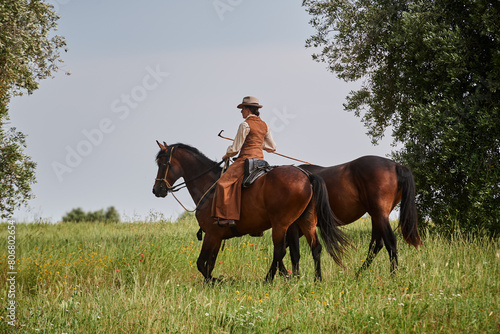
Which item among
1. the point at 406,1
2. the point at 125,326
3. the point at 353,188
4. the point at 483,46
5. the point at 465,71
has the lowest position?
the point at 125,326

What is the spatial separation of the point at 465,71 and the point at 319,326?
940 centimetres

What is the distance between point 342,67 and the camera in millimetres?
16297

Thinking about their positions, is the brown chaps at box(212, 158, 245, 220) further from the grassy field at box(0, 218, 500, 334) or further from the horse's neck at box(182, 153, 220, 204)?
the grassy field at box(0, 218, 500, 334)

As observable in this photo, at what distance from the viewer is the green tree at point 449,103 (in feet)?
40.0

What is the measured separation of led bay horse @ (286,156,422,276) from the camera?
29.5ft

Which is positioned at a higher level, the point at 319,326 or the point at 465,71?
the point at 465,71

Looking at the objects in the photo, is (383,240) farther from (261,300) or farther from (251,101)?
(251,101)

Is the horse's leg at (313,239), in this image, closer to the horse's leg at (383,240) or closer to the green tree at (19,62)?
the horse's leg at (383,240)

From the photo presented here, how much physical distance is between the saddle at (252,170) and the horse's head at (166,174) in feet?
5.42

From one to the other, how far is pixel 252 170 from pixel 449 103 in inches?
265

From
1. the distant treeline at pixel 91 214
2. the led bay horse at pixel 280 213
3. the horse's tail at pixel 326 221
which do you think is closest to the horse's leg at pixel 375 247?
the led bay horse at pixel 280 213

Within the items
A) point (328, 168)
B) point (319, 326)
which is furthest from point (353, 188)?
point (319, 326)

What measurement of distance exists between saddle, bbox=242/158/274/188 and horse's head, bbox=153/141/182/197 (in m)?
1.65

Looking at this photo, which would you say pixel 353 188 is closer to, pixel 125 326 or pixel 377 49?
pixel 125 326
